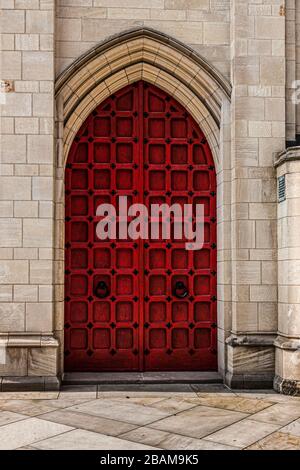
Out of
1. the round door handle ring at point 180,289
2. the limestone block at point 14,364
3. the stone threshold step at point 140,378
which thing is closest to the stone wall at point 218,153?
the limestone block at point 14,364

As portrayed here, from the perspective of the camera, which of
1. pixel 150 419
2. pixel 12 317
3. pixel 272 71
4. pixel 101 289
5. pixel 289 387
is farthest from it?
pixel 101 289

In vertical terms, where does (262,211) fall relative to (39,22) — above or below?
below

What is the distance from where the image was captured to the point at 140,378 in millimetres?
7250

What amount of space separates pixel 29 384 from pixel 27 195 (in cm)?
226

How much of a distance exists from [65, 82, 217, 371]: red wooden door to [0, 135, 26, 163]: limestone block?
31.0 inches

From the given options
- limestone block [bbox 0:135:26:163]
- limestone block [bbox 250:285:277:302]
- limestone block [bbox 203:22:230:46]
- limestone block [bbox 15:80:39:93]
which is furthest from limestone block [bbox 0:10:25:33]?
limestone block [bbox 250:285:277:302]

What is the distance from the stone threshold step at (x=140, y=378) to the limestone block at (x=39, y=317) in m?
0.75

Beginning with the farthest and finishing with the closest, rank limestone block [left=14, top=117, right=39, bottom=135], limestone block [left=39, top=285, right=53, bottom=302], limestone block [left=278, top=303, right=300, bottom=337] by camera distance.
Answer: limestone block [left=14, top=117, right=39, bottom=135], limestone block [left=39, top=285, right=53, bottom=302], limestone block [left=278, top=303, right=300, bottom=337]

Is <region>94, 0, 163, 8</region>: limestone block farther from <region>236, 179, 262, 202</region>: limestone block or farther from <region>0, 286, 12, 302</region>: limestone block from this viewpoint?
<region>0, 286, 12, 302</region>: limestone block

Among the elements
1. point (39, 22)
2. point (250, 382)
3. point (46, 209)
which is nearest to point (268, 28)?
point (39, 22)

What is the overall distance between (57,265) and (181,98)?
280 centimetres

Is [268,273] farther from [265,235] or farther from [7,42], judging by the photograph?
[7,42]

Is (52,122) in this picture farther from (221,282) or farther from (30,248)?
(221,282)

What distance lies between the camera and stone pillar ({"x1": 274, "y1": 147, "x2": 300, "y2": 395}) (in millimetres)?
6688
